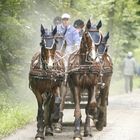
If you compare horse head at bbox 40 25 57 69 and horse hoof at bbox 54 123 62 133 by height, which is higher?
horse head at bbox 40 25 57 69

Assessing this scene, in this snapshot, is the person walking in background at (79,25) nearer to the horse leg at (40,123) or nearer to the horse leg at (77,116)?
the horse leg at (77,116)

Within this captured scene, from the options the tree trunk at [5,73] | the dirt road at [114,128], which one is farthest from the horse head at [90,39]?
the tree trunk at [5,73]

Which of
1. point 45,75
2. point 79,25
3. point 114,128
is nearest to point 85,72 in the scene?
point 45,75

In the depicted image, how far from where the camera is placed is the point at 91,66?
47.5 ft

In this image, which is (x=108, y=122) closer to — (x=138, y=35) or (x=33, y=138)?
(x=33, y=138)

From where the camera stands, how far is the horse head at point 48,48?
13.5m

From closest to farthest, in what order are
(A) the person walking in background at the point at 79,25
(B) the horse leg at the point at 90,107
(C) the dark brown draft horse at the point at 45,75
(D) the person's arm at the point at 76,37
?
(C) the dark brown draft horse at the point at 45,75, (B) the horse leg at the point at 90,107, (D) the person's arm at the point at 76,37, (A) the person walking in background at the point at 79,25

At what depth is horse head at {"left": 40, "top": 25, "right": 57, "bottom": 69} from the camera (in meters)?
13.5

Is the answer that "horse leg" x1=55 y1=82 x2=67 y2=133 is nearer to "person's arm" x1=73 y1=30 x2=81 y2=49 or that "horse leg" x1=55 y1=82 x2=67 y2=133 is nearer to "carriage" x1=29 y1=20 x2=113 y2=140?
"carriage" x1=29 y1=20 x2=113 y2=140

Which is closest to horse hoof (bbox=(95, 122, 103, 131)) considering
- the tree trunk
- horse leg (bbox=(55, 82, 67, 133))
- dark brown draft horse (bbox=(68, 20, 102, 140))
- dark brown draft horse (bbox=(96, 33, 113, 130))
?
dark brown draft horse (bbox=(96, 33, 113, 130))

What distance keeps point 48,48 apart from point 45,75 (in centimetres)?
76

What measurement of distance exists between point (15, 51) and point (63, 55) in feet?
22.3

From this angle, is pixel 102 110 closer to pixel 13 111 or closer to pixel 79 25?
pixel 79 25

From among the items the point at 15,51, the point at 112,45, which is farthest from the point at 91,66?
the point at 112,45
